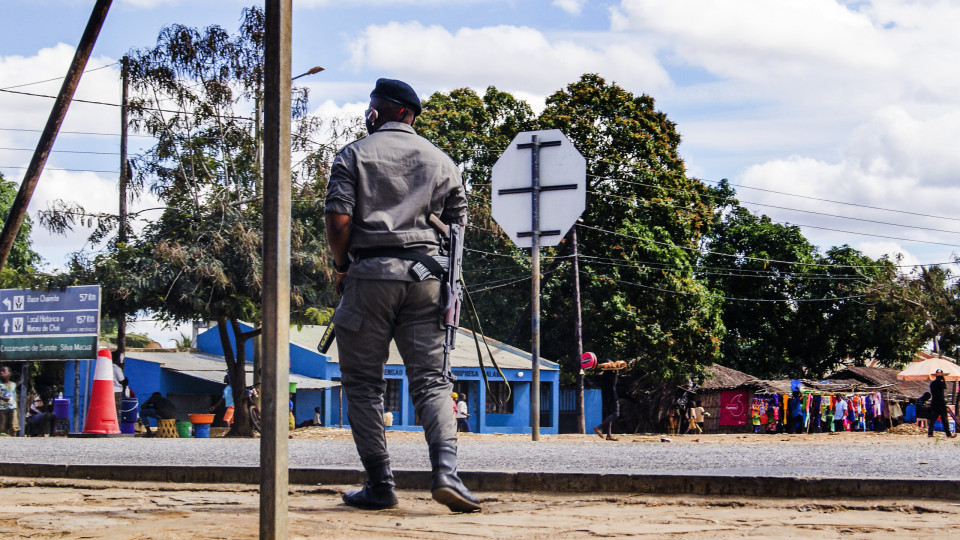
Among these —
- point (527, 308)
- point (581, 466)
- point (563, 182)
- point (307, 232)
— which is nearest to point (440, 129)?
point (527, 308)

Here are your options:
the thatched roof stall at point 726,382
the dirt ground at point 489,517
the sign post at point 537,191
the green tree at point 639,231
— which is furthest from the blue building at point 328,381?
the dirt ground at point 489,517

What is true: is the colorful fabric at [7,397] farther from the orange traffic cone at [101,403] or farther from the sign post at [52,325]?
the orange traffic cone at [101,403]

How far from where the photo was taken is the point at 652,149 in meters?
35.3

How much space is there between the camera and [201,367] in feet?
117

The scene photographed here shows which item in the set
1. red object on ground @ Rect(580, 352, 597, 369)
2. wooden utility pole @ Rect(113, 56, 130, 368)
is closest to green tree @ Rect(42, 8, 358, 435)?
wooden utility pole @ Rect(113, 56, 130, 368)

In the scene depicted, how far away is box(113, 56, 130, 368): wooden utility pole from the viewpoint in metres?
23.1

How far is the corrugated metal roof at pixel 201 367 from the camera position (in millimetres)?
33750

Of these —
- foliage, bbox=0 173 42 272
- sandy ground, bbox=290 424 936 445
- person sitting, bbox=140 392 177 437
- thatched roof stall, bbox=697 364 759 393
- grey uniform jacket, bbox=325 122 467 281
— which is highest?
foliage, bbox=0 173 42 272

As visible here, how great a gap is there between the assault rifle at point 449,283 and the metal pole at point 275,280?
1657 mm

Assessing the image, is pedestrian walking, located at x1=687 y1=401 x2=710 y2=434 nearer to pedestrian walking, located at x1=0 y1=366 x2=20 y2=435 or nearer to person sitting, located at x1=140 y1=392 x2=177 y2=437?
person sitting, located at x1=140 y1=392 x2=177 y2=437

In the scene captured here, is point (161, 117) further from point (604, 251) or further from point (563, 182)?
point (604, 251)

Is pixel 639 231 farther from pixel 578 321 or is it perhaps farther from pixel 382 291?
pixel 382 291

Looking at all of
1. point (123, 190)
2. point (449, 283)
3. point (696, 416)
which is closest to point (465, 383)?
point (696, 416)

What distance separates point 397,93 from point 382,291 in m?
1.00
